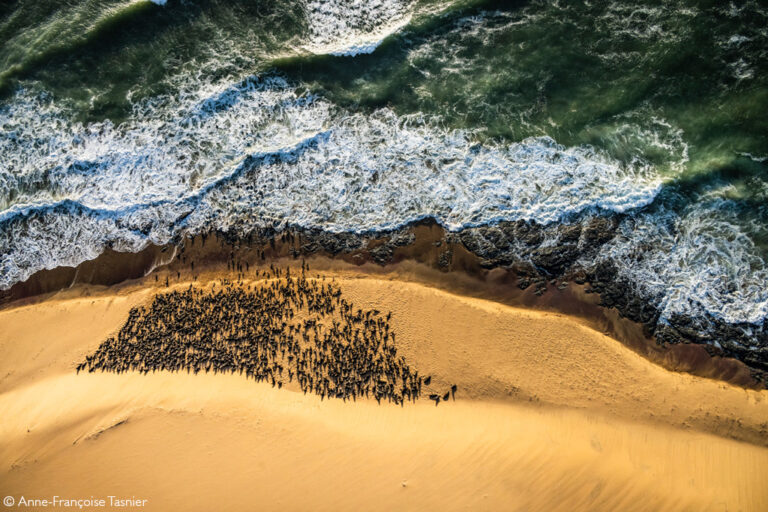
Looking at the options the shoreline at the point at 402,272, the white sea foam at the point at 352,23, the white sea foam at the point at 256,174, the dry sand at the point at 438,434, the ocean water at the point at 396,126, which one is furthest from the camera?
the white sea foam at the point at 352,23

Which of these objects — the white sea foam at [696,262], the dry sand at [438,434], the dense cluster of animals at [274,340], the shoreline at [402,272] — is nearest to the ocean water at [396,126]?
the white sea foam at [696,262]

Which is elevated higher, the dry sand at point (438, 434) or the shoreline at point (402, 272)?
the shoreline at point (402, 272)

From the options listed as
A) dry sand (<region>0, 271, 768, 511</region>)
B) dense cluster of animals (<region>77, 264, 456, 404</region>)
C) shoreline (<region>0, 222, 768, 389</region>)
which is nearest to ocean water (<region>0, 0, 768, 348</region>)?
shoreline (<region>0, 222, 768, 389</region>)

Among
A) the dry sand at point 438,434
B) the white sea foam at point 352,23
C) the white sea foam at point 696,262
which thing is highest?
the white sea foam at point 352,23

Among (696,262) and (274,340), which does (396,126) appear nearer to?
(274,340)

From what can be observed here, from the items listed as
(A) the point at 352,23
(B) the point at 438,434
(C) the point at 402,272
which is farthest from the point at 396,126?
(B) the point at 438,434

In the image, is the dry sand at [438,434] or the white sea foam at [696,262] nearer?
the dry sand at [438,434]

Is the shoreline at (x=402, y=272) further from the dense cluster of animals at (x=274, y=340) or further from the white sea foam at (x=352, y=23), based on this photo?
the white sea foam at (x=352, y=23)

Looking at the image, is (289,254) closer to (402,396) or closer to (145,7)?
(402,396)

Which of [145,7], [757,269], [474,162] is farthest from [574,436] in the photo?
[145,7]
